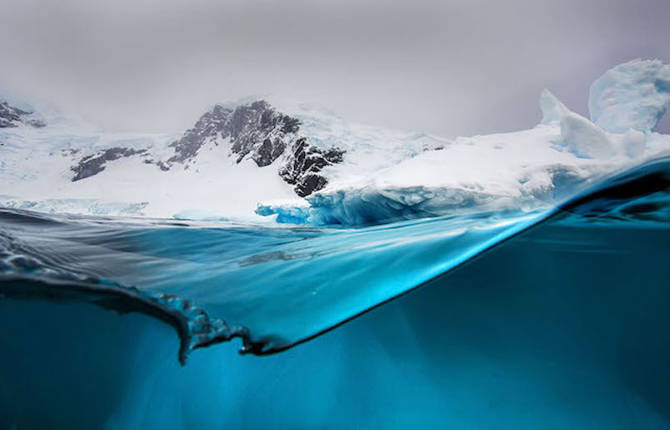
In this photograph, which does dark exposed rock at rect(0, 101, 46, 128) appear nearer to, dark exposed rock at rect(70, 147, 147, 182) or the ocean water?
dark exposed rock at rect(70, 147, 147, 182)

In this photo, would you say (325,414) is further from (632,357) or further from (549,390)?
(632,357)

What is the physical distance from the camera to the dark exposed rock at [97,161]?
35156 mm

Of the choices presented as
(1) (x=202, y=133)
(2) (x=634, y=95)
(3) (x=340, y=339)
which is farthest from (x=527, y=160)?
(1) (x=202, y=133)

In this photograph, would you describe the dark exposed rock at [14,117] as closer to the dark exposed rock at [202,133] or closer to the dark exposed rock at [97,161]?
the dark exposed rock at [97,161]

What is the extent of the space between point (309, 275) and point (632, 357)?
1.95 meters

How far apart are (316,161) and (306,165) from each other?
146 centimetres

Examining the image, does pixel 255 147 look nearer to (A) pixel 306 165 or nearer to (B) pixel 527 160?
(A) pixel 306 165

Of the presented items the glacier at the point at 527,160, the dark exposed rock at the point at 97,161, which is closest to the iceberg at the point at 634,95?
the glacier at the point at 527,160

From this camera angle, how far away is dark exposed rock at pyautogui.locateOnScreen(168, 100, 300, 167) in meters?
32.6

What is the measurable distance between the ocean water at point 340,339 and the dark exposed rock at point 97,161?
46.9 meters

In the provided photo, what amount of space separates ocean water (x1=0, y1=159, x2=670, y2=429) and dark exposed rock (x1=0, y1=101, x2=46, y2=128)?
205 ft

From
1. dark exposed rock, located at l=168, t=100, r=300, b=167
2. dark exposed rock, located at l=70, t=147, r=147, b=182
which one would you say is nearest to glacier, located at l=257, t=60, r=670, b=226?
dark exposed rock, located at l=168, t=100, r=300, b=167

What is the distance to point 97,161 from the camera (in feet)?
120

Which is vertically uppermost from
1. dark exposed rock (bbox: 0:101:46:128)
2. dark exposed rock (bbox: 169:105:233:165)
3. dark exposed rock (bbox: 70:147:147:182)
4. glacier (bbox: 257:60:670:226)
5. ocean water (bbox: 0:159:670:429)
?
dark exposed rock (bbox: 0:101:46:128)
